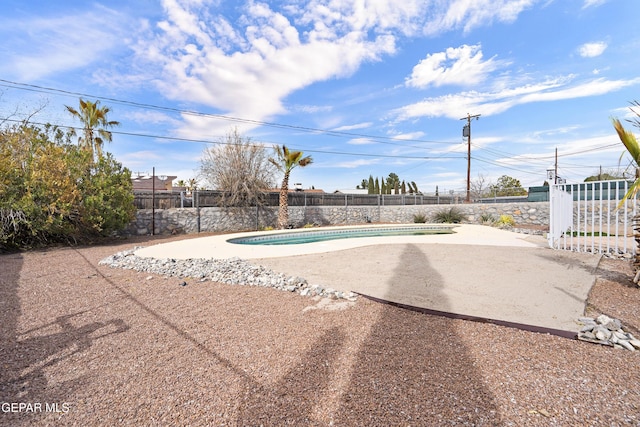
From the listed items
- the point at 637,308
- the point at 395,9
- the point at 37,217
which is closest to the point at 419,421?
the point at 637,308

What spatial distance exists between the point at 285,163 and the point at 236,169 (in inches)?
102

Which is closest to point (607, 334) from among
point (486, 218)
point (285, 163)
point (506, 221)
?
point (285, 163)

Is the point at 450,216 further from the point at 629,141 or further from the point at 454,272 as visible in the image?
the point at 629,141

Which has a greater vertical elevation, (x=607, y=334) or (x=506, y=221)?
(x=506, y=221)

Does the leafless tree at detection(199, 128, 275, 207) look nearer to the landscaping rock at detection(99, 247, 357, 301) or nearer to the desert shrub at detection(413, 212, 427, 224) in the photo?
the landscaping rock at detection(99, 247, 357, 301)

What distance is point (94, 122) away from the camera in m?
19.1

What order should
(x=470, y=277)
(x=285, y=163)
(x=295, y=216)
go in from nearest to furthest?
(x=470, y=277)
(x=285, y=163)
(x=295, y=216)

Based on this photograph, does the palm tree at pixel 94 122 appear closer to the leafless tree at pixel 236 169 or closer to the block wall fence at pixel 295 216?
the leafless tree at pixel 236 169

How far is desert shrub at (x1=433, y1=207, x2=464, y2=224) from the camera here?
16953 millimetres

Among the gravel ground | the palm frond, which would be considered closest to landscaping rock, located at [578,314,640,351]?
the gravel ground

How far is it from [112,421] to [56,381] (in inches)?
33.7

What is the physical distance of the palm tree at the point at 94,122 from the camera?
734 inches

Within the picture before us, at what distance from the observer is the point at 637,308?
3.52m

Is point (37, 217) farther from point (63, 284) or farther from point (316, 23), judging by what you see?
point (316, 23)
